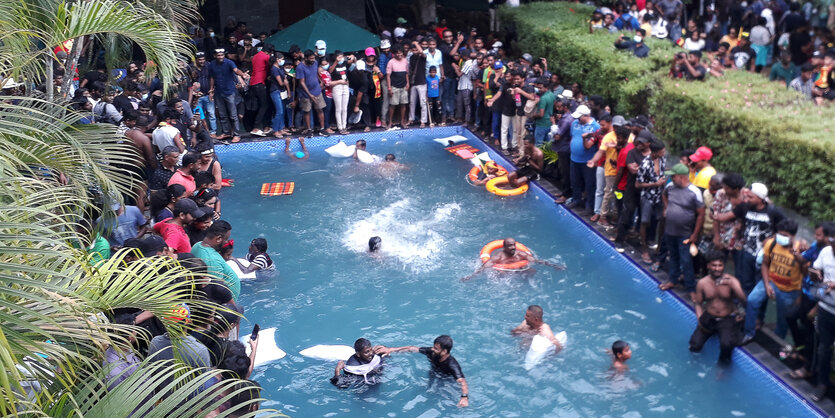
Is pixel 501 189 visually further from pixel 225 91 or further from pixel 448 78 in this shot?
pixel 225 91

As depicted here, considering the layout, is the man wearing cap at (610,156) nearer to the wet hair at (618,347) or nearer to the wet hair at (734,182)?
the wet hair at (734,182)

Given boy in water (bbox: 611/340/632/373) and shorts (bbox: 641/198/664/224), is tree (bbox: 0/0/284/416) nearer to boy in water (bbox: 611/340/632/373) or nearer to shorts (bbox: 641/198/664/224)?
boy in water (bbox: 611/340/632/373)

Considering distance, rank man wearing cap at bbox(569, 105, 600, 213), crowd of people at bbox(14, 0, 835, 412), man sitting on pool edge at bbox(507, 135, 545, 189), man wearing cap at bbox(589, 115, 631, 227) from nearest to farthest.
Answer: crowd of people at bbox(14, 0, 835, 412)
man wearing cap at bbox(589, 115, 631, 227)
man wearing cap at bbox(569, 105, 600, 213)
man sitting on pool edge at bbox(507, 135, 545, 189)

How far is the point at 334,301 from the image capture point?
998 cm

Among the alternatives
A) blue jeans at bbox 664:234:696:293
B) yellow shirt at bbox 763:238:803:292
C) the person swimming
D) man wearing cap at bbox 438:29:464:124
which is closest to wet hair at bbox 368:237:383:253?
the person swimming

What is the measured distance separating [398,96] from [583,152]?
5.65 meters

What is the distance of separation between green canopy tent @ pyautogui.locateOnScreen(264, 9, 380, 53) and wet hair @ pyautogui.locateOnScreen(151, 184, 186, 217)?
800 centimetres

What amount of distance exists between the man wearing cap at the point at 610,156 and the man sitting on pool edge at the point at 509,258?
1422 millimetres

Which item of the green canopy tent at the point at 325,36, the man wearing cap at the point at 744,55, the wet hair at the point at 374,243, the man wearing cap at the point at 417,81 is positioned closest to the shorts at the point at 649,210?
the wet hair at the point at 374,243

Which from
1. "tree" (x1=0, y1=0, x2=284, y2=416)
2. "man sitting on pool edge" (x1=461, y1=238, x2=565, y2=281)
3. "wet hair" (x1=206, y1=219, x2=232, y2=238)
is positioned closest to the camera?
"tree" (x1=0, y1=0, x2=284, y2=416)

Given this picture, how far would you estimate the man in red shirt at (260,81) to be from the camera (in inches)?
606

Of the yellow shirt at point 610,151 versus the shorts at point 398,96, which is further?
the shorts at point 398,96

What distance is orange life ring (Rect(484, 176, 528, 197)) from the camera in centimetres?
1315

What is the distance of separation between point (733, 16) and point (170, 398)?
18270 mm
